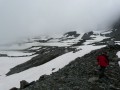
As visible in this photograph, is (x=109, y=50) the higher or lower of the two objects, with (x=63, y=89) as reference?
higher

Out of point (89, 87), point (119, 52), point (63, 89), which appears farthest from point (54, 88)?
point (119, 52)

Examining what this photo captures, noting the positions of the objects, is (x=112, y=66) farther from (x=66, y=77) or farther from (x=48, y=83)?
(x=48, y=83)

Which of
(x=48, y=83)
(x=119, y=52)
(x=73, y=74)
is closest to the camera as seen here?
(x=48, y=83)

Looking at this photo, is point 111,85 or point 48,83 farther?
point 48,83

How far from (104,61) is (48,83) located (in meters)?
5.32

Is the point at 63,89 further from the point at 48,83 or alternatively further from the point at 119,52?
the point at 119,52

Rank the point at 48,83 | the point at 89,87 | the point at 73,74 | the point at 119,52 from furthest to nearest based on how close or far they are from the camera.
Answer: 1. the point at 119,52
2. the point at 73,74
3. the point at 48,83
4. the point at 89,87

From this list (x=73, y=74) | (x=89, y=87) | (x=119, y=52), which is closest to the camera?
(x=89, y=87)

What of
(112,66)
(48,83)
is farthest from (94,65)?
(48,83)

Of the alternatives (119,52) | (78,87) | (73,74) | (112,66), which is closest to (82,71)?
(73,74)

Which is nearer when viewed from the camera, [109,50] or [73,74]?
[73,74]

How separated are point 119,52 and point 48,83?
1094cm

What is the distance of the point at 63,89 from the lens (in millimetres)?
19734

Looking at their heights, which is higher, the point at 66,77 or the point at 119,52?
the point at 119,52
